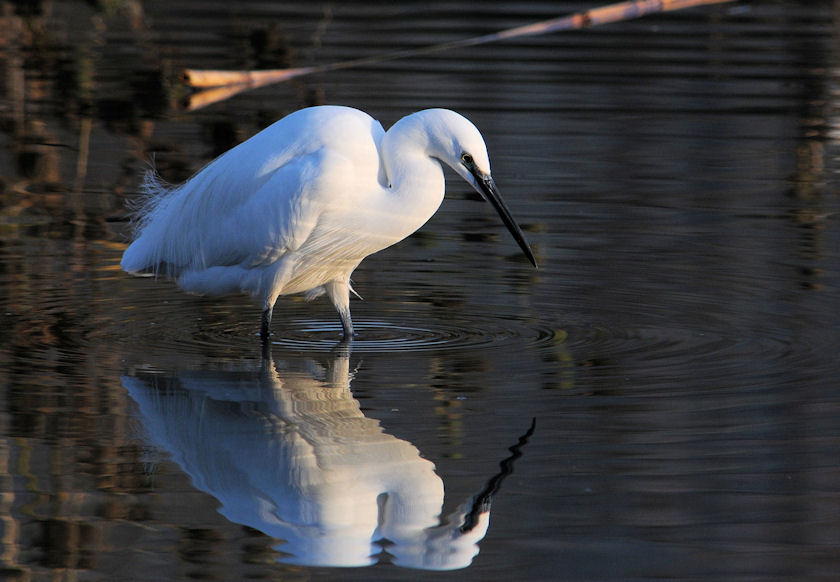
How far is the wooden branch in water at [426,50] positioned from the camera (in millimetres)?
9430

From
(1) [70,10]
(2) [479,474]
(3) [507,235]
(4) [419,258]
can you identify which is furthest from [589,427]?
(1) [70,10]

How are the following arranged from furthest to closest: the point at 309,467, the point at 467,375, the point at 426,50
A: the point at 426,50, the point at 467,375, the point at 309,467

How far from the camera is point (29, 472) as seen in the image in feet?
13.0

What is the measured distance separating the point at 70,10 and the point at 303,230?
12.7 meters

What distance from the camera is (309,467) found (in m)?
4.02

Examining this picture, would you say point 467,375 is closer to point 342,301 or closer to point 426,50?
point 342,301

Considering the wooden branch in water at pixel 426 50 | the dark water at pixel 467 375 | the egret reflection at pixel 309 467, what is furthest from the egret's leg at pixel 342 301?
the wooden branch in water at pixel 426 50

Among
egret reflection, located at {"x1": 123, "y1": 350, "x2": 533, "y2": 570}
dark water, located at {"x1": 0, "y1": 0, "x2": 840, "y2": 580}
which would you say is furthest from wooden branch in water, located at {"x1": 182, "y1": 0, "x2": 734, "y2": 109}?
egret reflection, located at {"x1": 123, "y1": 350, "x2": 533, "y2": 570}

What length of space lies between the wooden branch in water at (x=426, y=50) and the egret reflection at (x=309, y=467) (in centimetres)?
493

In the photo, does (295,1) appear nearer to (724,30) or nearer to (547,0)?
(547,0)

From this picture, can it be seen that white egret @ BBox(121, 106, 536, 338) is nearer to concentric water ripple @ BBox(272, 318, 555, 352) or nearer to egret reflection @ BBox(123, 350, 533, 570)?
concentric water ripple @ BBox(272, 318, 555, 352)

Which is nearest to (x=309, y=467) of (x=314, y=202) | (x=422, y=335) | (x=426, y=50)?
(x=314, y=202)

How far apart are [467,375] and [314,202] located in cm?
89

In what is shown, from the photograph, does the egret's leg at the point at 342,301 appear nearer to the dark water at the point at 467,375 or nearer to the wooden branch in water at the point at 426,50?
the dark water at the point at 467,375
